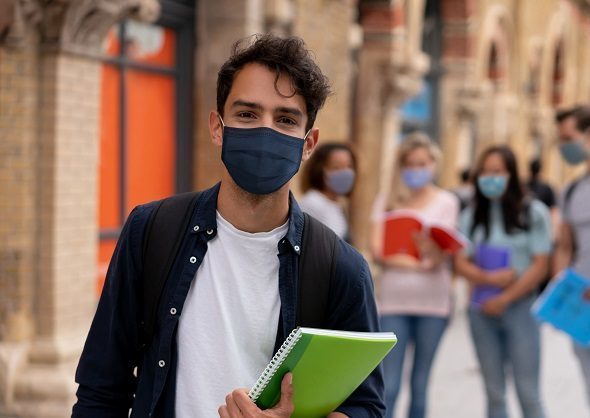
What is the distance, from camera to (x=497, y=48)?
1825cm

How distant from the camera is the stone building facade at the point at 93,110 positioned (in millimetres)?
6211

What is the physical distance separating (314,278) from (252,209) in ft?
0.73

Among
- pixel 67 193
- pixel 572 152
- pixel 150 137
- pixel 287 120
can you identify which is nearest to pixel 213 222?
pixel 287 120

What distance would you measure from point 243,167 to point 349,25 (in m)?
8.79

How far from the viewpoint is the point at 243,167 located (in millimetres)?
2354

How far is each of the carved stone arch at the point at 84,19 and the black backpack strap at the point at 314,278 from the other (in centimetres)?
426

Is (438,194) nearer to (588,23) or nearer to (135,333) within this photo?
(135,333)

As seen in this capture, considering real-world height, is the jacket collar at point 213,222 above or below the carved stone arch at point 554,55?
below

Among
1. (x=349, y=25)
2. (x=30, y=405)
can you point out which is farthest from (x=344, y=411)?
(x=349, y=25)

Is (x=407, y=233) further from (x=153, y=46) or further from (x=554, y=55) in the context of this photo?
(x=554, y=55)

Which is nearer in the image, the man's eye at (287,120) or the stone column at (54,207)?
the man's eye at (287,120)

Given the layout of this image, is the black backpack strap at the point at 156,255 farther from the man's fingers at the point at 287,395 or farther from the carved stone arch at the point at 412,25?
the carved stone arch at the point at 412,25

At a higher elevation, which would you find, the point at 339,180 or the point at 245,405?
the point at 339,180

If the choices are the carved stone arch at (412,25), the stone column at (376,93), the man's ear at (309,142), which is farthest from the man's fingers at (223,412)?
the carved stone arch at (412,25)
